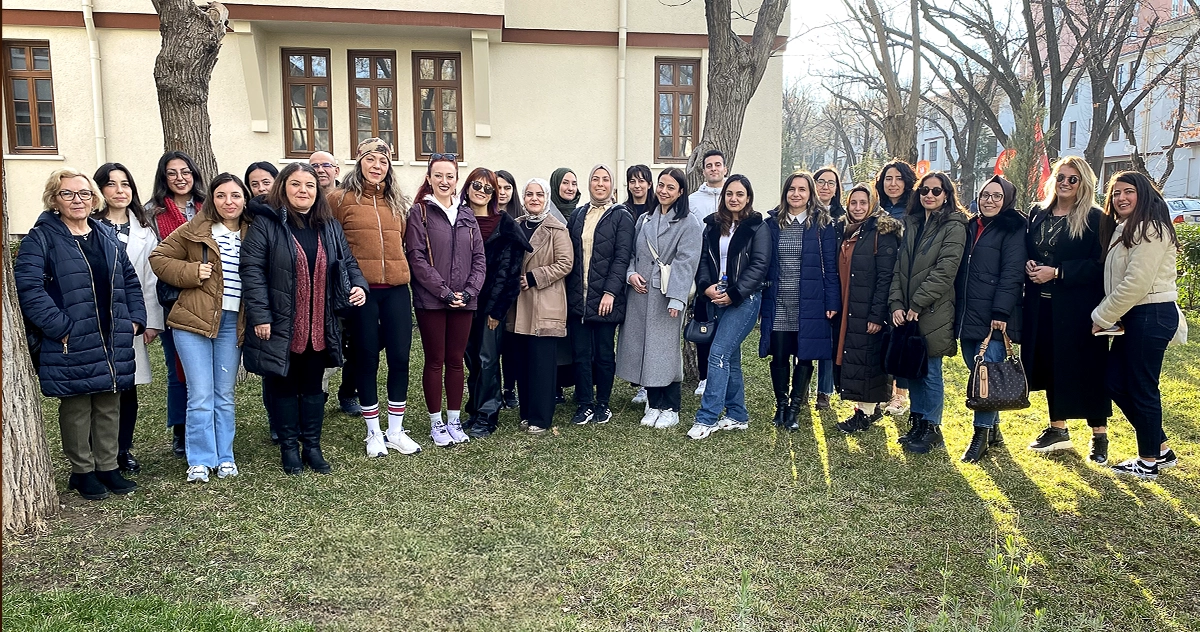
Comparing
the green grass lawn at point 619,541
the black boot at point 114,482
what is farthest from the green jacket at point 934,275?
the black boot at point 114,482

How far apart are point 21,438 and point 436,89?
10762 millimetres

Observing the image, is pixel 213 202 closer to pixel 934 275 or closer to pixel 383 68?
pixel 934 275

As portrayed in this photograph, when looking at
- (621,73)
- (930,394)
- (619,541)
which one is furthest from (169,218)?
(621,73)

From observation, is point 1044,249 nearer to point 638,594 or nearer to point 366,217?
point 638,594

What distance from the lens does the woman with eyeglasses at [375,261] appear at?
546 centimetres

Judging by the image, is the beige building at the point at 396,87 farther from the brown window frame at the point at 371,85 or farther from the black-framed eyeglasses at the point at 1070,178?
the black-framed eyeglasses at the point at 1070,178

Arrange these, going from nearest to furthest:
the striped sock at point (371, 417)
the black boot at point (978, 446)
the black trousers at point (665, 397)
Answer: the black boot at point (978, 446), the striped sock at point (371, 417), the black trousers at point (665, 397)

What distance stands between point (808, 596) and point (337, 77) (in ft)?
41.2

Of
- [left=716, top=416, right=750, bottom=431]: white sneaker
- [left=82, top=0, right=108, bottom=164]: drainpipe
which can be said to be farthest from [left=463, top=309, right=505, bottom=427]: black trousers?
[left=82, top=0, right=108, bottom=164]: drainpipe

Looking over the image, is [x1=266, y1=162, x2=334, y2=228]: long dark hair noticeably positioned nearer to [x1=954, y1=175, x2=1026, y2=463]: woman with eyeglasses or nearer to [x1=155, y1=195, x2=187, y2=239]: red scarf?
[x1=155, y1=195, x2=187, y2=239]: red scarf

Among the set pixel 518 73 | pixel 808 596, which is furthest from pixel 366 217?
pixel 518 73

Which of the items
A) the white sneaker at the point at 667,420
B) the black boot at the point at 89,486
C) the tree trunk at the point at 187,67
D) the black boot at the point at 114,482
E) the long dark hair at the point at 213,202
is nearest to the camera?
the black boot at the point at 89,486

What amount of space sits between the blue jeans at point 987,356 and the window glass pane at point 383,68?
1112 cm

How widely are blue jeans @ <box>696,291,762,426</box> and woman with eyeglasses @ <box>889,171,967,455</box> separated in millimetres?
1002
